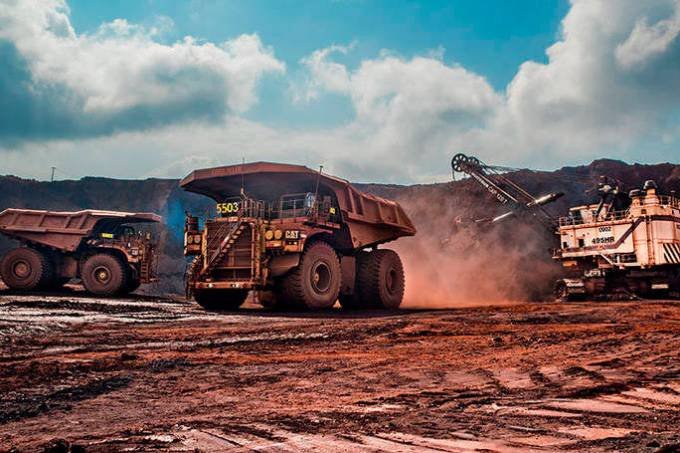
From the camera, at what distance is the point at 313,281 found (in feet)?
41.0

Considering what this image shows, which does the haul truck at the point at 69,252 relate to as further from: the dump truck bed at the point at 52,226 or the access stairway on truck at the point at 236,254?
the access stairway on truck at the point at 236,254

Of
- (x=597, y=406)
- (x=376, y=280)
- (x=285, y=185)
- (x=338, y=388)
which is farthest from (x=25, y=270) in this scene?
(x=597, y=406)

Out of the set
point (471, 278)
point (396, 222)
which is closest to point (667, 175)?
point (471, 278)

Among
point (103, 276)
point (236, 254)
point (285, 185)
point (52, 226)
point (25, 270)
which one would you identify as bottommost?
point (103, 276)

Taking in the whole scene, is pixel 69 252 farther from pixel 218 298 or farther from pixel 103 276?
pixel 218 298

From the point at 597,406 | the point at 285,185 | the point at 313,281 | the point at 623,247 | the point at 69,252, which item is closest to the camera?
the point at 597,406

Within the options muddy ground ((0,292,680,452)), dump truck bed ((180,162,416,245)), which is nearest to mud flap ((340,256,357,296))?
dump truck bed ((180,162,416,245))

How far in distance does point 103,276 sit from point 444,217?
76.2 feet

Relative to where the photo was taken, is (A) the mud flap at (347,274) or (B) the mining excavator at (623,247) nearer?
(A) the mud flap at (347,274)

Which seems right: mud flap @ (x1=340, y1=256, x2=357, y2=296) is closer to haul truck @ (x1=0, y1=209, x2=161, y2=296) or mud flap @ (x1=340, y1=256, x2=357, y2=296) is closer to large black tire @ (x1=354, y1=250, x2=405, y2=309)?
large black tire @ (x1=354, y1=250, x2=405, y2=309)

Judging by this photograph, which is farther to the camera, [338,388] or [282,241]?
[282,241]

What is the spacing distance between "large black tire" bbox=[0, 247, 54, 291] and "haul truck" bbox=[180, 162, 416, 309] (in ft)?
21.2

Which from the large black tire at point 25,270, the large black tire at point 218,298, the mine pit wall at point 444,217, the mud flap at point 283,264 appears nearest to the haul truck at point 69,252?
the large black tire at point 25,270

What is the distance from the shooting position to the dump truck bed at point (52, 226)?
1755 cm
